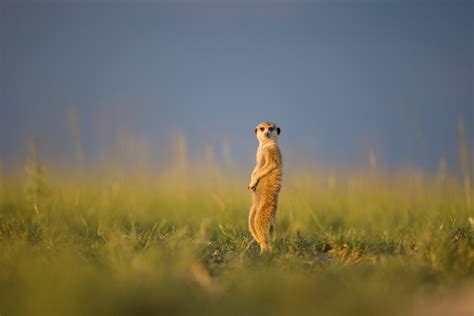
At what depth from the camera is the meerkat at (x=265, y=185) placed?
514 cm

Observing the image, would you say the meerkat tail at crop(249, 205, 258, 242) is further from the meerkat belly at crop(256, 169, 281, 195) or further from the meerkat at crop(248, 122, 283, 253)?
the meerkat belly at crop(256, 169, 281, 195)

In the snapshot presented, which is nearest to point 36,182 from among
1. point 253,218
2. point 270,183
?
point 253,218

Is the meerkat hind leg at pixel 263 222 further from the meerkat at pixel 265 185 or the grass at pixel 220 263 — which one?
the grass at pixel 220 263

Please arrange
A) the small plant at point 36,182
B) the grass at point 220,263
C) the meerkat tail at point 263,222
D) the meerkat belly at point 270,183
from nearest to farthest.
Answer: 1. the grass at point 220,263
2. the meerkat tail at point 263,222
3. the meerkat belly at point 270,183
4. the small plant at point 36,182

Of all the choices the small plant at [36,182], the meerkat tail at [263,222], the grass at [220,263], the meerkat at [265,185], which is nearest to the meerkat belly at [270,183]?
the meerkat at [265,185]

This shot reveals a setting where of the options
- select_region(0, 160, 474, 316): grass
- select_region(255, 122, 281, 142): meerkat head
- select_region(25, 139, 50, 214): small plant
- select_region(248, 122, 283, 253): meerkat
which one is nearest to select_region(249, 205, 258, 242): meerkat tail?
select_region(248, 122, 283, 253): meerkat

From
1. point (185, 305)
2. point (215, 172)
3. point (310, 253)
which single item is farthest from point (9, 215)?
point (185, 305)

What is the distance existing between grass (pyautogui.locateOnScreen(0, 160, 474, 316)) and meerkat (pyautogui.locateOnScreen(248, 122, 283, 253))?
20 centimetres

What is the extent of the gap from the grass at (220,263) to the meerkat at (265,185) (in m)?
0.20

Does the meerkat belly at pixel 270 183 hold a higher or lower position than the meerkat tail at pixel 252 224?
higher

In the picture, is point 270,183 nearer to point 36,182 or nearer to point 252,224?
point 252,224

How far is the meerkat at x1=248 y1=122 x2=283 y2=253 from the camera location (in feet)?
16.9

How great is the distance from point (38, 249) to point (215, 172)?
4.12m

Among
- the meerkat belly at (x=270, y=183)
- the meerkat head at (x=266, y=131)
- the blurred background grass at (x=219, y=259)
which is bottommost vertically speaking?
the blurred background grass at (x=219, y=259)
